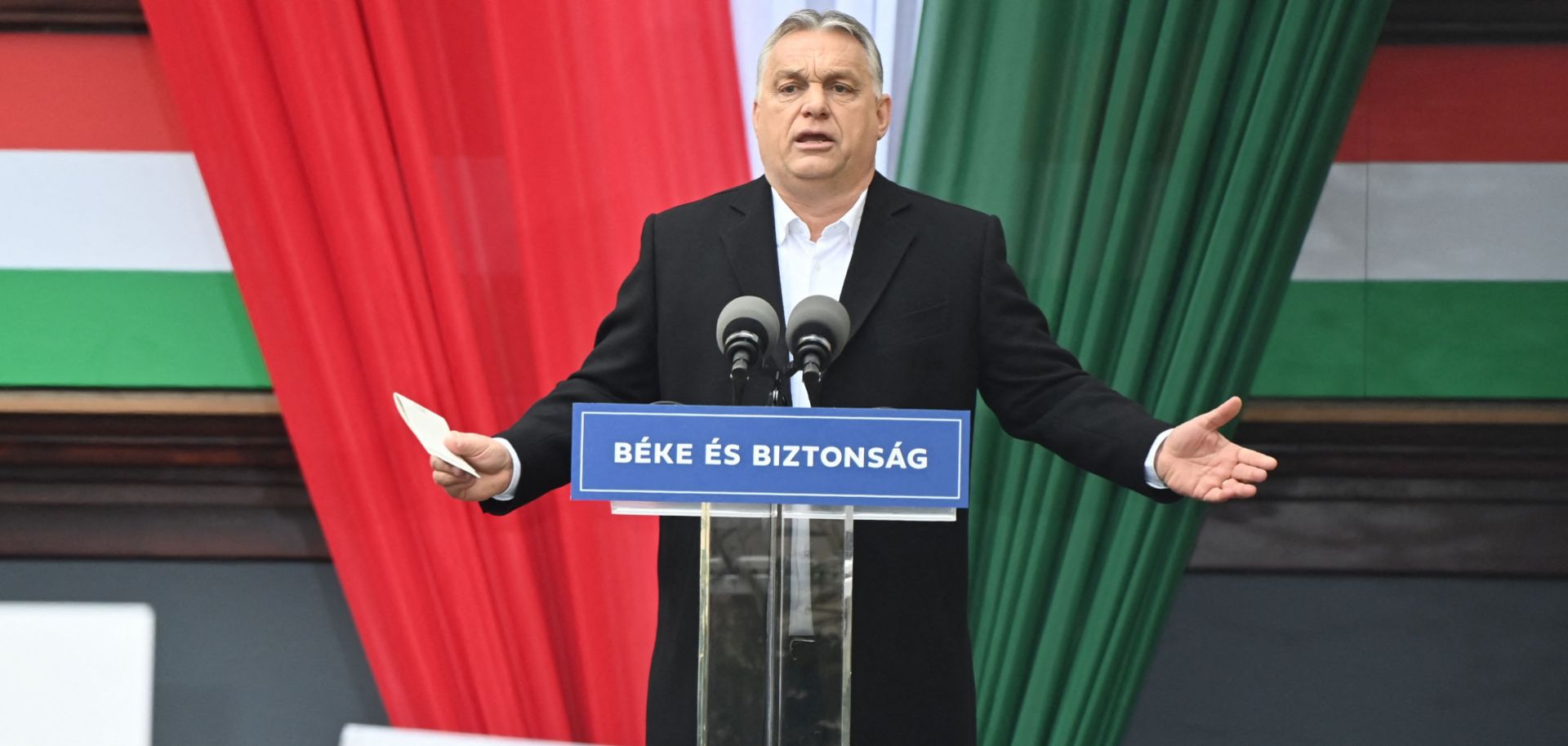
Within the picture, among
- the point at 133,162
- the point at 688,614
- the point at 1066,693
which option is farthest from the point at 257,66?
the point at 1066,693

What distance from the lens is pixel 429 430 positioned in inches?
52.2

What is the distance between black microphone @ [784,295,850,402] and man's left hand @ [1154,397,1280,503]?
0.45 m

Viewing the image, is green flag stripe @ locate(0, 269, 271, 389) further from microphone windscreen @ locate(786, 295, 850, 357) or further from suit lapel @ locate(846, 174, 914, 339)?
microphone windscreen @ locate(786, 295, 850, 357)

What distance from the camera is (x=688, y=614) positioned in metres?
1.61

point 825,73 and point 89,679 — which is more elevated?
point 825,73

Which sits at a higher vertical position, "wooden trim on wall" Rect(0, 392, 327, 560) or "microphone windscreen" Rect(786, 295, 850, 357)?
"microphone windscreen" Rect(786, 295, 850, 357)

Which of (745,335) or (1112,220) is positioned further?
(1112,220)

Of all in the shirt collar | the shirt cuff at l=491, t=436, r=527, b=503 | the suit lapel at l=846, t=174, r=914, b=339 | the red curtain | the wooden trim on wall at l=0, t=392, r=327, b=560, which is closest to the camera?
the shirt cuff at l=491, t=436, r=527, b=503

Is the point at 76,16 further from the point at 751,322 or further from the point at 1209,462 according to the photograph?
the point at 1209,462

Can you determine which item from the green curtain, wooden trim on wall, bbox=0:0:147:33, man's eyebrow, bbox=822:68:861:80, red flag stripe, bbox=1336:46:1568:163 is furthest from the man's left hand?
wooden trim on wall, bbox=0:0:147:33

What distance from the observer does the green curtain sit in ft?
7.72

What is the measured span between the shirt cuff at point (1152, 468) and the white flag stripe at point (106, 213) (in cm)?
157

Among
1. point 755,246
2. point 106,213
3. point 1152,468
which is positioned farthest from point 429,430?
point 106,213

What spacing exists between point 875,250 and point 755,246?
→ 6.1 inches
